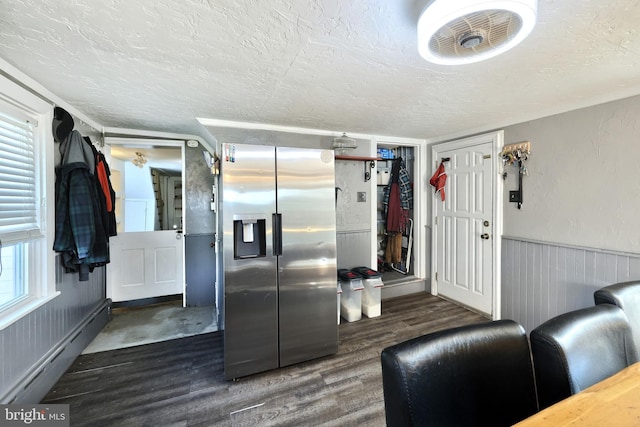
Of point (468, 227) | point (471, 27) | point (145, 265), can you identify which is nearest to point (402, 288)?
point (468, 227)

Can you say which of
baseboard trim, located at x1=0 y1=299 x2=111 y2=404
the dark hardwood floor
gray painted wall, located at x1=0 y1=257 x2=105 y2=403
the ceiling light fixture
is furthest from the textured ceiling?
the dark hardwood floor

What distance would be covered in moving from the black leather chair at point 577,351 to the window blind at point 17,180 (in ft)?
8.96

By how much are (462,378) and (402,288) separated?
2.98 metres

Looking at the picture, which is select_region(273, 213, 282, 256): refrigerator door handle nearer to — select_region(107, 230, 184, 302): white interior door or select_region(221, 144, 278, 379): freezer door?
select_region(221, 144, 278, 379): freezer door

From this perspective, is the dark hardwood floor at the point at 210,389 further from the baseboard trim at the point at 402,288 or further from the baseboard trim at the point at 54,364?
the baseboard trim at the point at 402,288

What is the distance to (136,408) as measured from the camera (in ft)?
5.70

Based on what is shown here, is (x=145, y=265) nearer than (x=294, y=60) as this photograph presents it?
No

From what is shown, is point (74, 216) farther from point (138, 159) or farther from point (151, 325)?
point (138, 159)

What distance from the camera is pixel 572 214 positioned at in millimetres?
2307

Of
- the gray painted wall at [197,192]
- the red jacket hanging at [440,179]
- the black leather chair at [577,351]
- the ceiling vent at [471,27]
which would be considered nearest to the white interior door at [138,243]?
the gray painted wall at [197,192]

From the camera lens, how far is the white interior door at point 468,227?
9.59 ft

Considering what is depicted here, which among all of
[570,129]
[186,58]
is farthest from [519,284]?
[186,58]

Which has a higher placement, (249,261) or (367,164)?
(367,164)

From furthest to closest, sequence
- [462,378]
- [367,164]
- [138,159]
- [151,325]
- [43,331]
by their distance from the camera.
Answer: [138,159]
[367,164]
[151,325]
[43,331]
[462,378]
